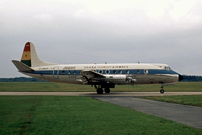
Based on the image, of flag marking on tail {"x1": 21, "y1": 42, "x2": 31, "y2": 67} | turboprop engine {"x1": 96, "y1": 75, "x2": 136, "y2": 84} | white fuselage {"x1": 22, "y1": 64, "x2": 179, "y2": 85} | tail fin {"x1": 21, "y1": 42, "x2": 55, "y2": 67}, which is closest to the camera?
Answer: turboprop engine {"x1": 96, "y1": 75, "x2": 136, "y2": 84}

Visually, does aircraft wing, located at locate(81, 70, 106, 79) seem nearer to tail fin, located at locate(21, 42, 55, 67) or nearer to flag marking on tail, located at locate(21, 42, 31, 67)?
tail fin, located at locate(21, 42, 55, 67)

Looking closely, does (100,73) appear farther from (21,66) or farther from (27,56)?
(27,56)

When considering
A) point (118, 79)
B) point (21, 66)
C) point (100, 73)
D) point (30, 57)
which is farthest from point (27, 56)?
point (118, 79)

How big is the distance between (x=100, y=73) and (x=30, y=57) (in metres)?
12.1

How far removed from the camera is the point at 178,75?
33.6 meters

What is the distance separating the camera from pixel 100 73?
34.6 meters

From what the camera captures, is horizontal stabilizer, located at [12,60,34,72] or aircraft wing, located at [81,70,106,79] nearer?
aircraft wing, located at [81,70,106,79]

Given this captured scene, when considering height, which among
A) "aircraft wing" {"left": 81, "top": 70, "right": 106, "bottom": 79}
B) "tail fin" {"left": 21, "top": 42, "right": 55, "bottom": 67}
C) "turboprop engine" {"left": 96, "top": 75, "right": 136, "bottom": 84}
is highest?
"tail fin" {"left": 21, "top": 42, "right": 55, "bottom": 67}

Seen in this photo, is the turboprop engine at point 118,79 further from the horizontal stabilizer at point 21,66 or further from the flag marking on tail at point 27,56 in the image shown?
the flag marking on tail at point 27,56

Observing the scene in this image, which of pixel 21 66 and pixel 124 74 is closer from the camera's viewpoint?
pixel 124 74

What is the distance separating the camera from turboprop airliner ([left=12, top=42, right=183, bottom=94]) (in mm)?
32406

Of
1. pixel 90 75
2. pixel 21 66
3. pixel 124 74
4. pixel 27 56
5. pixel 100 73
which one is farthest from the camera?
pixel 27 56

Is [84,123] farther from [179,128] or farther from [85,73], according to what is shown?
[85,73]

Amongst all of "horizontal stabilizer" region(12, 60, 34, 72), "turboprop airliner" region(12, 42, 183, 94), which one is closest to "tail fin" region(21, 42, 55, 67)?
"turboprop airliner" region(12, 42, 183, 94)
